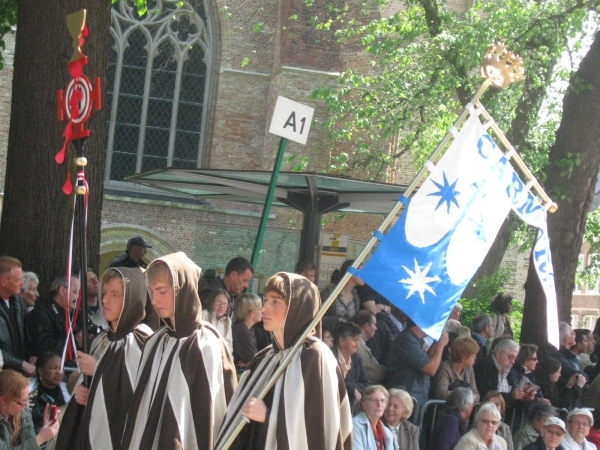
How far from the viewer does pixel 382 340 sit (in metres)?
10.8

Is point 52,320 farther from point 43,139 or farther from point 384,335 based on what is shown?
point 384,335

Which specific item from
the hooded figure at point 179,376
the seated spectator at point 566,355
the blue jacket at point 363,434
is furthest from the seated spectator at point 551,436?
the hooded figure at point 179,376

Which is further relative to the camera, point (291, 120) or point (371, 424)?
point (291, 120)

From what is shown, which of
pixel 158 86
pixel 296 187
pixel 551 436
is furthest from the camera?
pixel 158 86

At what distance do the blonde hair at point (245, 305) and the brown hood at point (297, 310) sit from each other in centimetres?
342

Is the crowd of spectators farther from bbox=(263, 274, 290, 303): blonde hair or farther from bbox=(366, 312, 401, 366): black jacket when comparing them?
bbox=(263, 274, 290, 303): blonde hair

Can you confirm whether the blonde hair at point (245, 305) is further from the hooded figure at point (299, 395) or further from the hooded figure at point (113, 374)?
the hooded figure at point (299, 395)

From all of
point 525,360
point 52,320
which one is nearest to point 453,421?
point 525,360

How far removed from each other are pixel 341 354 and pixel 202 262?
12.8 metres

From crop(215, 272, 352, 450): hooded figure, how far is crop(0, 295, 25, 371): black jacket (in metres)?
3.09

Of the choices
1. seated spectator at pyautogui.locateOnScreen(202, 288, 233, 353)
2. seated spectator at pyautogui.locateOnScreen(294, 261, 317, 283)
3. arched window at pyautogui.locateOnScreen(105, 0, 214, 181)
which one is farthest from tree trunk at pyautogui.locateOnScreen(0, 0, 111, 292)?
arched window at pyautogui.locateOnScreen(105, 0, 214, 181)

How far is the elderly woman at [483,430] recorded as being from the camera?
9305mm

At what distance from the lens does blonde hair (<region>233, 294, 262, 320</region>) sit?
9047 mm

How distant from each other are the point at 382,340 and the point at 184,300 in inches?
205
